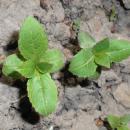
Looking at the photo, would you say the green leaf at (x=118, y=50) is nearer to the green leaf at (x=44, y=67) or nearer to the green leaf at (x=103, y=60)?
the green leaf at (x=103, y=60)

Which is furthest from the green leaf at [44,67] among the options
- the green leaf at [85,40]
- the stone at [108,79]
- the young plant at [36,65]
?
the stone at [108,79]

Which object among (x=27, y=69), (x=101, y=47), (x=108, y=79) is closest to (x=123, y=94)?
(x=108, y=79)

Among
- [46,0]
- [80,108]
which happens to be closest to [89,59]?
[80,108]

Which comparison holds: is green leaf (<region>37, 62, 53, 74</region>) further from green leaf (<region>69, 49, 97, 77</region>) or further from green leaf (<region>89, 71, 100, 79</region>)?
green leaf (<region>89, 71, 100, 79</region>)

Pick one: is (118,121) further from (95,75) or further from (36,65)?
(36,65)

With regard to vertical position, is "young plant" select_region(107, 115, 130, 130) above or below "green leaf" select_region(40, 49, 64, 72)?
below

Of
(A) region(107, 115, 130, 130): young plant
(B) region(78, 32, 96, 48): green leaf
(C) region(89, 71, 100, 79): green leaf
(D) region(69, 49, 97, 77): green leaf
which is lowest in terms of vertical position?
(A) region(107, 115, 130, 130): young plant

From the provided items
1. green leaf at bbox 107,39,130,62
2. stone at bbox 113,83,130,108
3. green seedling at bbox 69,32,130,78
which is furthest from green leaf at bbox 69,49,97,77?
stone at bbox 113,83,130,108

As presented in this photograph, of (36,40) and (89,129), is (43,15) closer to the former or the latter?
(36,40)
